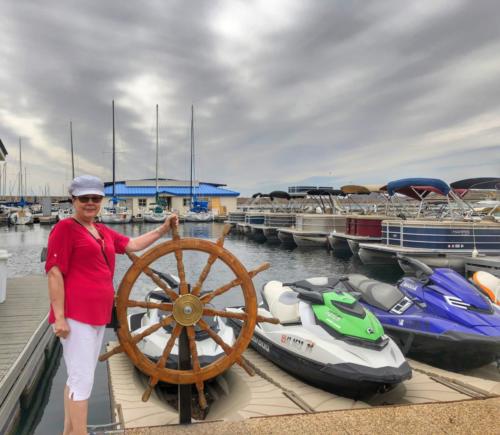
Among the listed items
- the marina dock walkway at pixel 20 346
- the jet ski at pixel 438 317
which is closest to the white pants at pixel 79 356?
the marina dock walkway at pixel 20 346

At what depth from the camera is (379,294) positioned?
5.61m

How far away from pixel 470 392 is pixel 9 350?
506cm

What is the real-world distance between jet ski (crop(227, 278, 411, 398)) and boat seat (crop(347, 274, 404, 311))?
3.03 feet

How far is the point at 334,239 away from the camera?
76.0 feet

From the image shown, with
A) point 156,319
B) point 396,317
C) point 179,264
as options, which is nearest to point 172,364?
point 156,319

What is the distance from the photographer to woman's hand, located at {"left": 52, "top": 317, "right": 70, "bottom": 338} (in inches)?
88.7

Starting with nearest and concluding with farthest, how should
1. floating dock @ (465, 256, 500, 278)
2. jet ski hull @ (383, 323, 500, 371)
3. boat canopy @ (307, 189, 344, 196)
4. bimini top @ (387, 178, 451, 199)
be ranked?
jet ski hull @ (383, 323, 500, 371) → floating dock @ (465, 256, 500, 278) → bimini top @ (387, 178, 451, 199) → boat canopy @ (307, 189, 344, 196)

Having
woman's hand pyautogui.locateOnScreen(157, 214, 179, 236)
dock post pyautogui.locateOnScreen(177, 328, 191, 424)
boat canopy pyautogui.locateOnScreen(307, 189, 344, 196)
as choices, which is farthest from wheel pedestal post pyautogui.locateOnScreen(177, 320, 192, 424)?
Result: boat canopy pyautogui.locateOnScreen(307, 189, 344, 196)

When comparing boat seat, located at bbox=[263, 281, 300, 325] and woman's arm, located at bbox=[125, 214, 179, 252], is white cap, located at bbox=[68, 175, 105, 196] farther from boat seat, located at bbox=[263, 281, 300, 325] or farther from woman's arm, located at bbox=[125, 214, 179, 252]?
boat seat, located at bbox=[263, 281, 300, 325]

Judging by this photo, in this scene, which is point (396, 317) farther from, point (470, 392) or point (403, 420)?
point (403, 420)

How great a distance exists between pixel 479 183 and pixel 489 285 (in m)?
12.1

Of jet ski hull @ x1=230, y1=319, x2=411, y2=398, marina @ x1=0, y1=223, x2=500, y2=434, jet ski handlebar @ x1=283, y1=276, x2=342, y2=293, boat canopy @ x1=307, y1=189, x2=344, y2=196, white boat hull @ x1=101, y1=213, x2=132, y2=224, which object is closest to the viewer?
marina @ x1=0, y1=223, x2=500, y2=434

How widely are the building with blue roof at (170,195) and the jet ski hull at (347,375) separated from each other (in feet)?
180

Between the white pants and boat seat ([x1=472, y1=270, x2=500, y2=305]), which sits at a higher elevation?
the white pants
